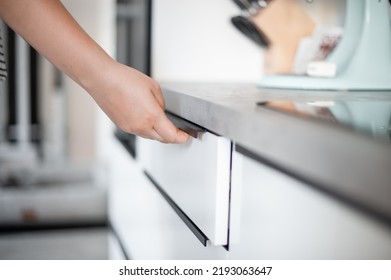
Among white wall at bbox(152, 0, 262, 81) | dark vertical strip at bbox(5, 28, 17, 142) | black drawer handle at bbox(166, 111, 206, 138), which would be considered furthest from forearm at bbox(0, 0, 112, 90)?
dark vertical strip at bbox(5, 28, 17, 142)

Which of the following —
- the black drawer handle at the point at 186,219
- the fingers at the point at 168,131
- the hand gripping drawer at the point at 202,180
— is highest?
the fingers at the point at 168,131

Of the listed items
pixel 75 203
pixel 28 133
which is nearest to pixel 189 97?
pixel 75 203

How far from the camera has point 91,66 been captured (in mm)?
608

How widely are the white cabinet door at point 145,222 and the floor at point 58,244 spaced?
0.31 meters

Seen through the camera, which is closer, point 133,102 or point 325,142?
point 325,142

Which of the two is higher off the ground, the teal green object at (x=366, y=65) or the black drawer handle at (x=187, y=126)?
the teal green object at (x=366, y=65)

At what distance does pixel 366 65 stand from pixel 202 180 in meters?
0.41

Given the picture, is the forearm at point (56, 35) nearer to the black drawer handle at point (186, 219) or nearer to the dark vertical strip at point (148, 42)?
the black drawer handle at point (186, 219)

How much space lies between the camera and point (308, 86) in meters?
0.83

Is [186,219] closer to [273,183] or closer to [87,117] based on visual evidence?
[273,183]

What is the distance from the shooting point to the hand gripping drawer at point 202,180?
1.81 feet

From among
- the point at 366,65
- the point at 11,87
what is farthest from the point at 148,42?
the point at 11,87

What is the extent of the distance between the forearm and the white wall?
1.74 feet

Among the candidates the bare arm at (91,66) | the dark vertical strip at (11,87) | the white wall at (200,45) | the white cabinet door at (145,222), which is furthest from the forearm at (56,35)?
the dark vertical strip at (11,87)
